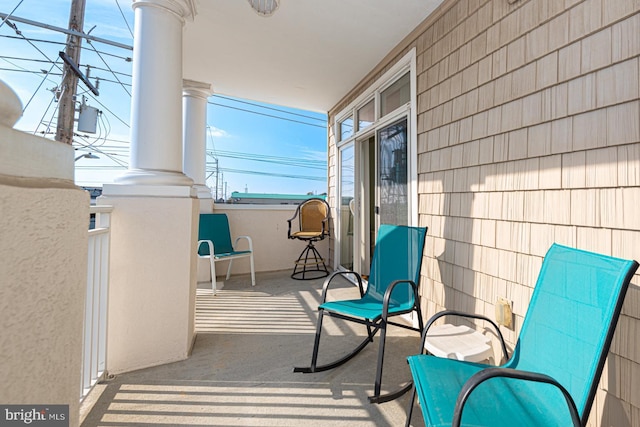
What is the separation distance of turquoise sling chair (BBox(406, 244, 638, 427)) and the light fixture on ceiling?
2670mm

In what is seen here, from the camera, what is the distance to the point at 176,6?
2.19 metres

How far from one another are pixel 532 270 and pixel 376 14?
2.36 m

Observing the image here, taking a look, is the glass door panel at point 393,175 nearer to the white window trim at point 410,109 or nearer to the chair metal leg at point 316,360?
the white window trim at point 410,109

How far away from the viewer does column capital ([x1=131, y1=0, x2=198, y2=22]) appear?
2.10 meters

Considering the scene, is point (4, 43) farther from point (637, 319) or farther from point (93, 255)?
point (637, 319)

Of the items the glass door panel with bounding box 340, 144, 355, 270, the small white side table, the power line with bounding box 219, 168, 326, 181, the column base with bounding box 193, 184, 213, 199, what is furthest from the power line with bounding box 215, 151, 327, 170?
the small white side table

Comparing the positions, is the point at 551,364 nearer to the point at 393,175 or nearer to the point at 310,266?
the point at 393,175

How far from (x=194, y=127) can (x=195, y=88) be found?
1.82ft

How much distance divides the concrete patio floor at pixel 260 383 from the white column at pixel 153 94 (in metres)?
1.32

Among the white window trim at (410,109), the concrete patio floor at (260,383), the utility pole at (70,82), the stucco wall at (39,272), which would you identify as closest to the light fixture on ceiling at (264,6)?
the white window trim at (410,109)

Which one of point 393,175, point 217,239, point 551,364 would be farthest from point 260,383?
point 217,239

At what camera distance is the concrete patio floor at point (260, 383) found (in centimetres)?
147

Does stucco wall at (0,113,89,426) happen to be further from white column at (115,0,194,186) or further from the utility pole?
the utility pole

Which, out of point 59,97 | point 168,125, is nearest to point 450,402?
point 168,125
